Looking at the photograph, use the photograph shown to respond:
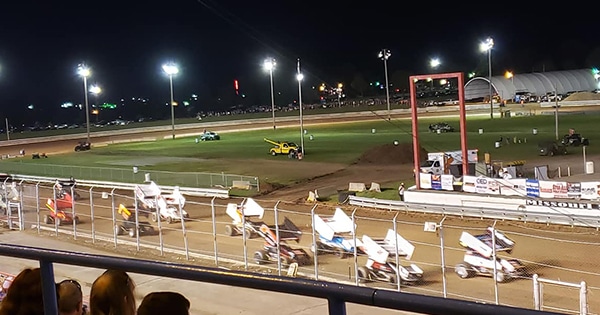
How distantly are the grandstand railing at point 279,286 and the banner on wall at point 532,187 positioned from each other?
27.0 meters

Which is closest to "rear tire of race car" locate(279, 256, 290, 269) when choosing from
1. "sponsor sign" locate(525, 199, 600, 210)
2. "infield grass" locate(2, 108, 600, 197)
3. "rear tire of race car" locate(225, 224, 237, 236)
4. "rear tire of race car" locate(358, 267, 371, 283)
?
"rear tire of race car" locate(358, 267, 371, 283)

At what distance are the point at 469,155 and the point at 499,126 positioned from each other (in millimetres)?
41647

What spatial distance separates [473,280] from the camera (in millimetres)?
18375


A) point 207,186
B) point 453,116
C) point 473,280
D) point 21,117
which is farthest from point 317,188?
point 21,117

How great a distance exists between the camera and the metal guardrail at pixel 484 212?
83.8 feet

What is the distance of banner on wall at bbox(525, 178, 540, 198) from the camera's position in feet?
93.9

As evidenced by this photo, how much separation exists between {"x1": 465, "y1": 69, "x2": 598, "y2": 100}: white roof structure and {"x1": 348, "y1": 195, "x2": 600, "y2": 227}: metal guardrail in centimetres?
10560

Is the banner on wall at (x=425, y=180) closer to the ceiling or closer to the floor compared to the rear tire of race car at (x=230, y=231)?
closer to the ceiling

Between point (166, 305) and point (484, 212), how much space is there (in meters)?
26.3

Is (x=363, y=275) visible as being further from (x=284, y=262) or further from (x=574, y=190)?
(x=574, y=190)

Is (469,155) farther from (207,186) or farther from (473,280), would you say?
(473,280)

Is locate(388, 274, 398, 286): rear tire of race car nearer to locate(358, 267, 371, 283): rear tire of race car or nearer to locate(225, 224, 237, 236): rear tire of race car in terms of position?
locate(358, 267, 371, 283): rear tire of race car

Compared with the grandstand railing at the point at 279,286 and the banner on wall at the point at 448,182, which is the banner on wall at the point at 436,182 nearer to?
the banner on wall at the point at 448,182

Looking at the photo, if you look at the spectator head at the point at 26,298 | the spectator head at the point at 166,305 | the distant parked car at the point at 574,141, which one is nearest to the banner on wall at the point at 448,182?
the distant parked car at the point at 574,141
